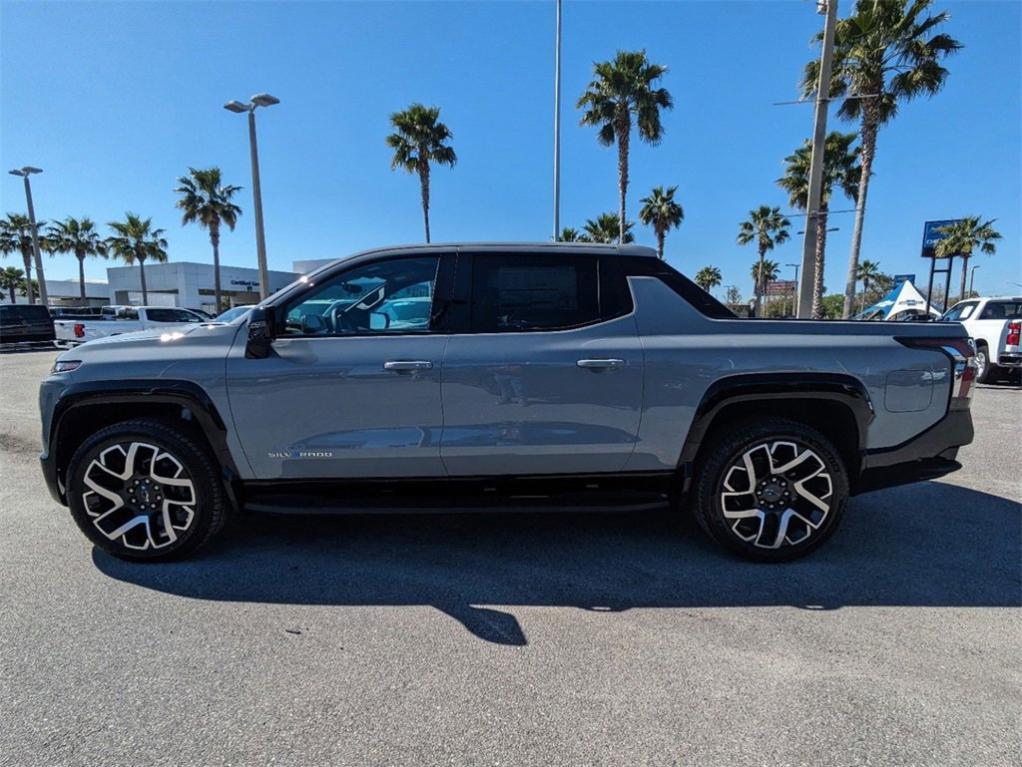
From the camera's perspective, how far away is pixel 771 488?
3.06m

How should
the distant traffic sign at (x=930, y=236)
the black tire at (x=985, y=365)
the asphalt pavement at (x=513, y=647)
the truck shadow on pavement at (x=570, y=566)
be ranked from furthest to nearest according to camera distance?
the distant traffic sign at (x=930, y=236) < the black tire at (x=985, y=365) < the truck shadow on pavement at (x=570, y=566) < the asphalt pavement at (x=513, y=647)

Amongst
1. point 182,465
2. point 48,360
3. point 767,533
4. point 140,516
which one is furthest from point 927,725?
point 48,360

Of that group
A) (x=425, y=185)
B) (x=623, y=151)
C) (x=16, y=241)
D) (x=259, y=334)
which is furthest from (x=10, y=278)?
(x=259, y=334)

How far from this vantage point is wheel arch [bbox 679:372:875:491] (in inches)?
117

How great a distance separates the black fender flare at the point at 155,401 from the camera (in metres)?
2.97

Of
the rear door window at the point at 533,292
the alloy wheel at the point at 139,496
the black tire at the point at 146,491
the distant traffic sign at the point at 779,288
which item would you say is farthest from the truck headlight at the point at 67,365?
the distant traffic sign at the point at 779,288

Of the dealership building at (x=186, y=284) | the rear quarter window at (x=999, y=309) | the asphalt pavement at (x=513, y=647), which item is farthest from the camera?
the dealership building at (x=186, y=284)

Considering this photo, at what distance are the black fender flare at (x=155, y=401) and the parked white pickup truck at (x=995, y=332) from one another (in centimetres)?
1163

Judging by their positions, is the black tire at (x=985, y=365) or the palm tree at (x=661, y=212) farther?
the palm tree at (x=661, y=212)

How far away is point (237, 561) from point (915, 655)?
351 centimetres

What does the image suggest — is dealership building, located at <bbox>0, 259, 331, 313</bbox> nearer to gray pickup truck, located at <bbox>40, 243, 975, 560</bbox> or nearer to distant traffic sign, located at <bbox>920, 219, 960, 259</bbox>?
distant traffic sign, located at <bbox>920, 219, 960, 259</bbox>

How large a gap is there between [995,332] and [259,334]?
12.9 m

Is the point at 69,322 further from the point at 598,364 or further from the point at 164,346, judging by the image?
the point at 598,364

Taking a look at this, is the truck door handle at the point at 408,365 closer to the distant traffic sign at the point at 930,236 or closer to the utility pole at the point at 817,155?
the utility pole at the point at 817,155
